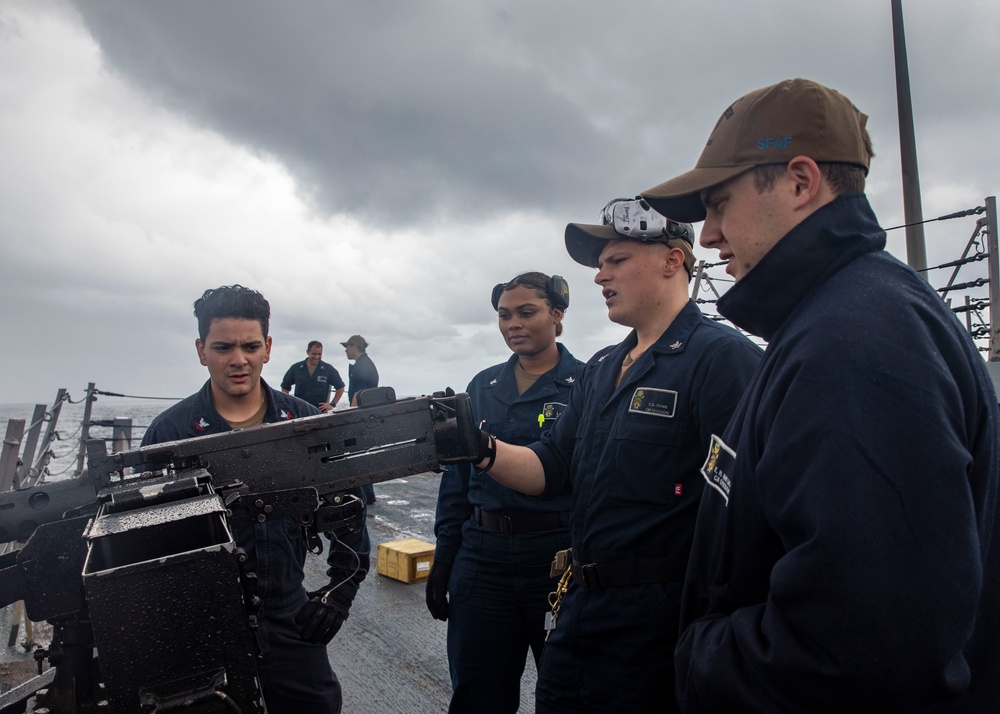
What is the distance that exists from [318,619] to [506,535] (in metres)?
0.96

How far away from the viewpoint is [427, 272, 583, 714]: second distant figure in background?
113 inches

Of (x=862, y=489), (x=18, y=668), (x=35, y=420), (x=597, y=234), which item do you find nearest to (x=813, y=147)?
(x=862, y=489)

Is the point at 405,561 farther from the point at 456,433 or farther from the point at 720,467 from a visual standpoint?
the point at 720,467

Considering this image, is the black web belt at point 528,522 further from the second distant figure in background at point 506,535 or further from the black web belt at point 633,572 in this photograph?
the black web belt at point 633,572

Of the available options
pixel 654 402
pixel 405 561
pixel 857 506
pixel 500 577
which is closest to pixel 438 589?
pixel 500 577

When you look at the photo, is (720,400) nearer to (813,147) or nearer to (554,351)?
(813,147)

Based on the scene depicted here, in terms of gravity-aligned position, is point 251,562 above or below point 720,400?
below

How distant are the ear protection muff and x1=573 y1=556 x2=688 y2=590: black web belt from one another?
1834mm

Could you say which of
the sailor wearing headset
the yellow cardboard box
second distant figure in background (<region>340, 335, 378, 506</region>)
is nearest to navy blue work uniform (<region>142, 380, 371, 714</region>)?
the sailor wearing headset

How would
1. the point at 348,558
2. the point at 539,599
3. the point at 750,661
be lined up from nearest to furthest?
1. the point at 750,661
2. the point at 348,558
3. the point at 539,599

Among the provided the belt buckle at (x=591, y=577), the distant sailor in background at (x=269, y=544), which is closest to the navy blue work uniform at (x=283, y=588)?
the distant sailor in background at (x=269, y=544)

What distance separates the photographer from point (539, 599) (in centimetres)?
289

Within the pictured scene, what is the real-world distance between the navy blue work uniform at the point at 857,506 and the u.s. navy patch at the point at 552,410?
2019 millimetres

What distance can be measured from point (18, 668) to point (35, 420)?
4.88 meters
